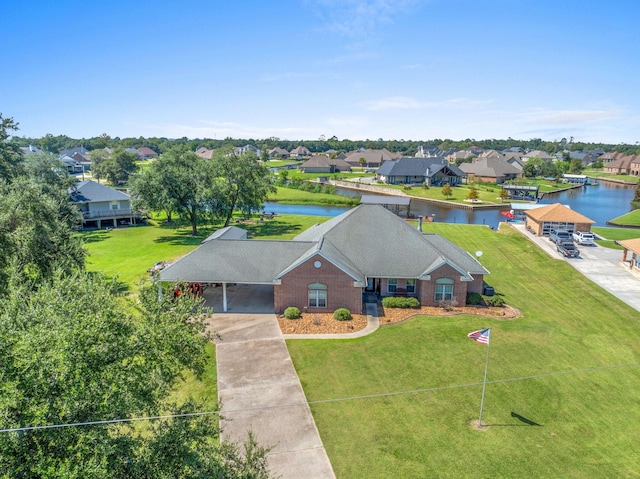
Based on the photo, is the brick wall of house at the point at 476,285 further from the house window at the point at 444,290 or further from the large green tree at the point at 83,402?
the large green tree at the point at 83,402

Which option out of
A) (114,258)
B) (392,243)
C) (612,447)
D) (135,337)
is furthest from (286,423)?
(114,258)

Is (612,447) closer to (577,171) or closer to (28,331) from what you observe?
(28,331)

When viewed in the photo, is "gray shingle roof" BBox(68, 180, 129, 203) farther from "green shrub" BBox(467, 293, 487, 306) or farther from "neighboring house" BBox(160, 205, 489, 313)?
"green shrub" BBox(467, 293, 487, 306)

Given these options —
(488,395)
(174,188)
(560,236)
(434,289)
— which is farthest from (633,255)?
(174,188)

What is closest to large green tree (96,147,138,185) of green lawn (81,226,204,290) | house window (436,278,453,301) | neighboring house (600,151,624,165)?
green lawn (81,226,204,290)

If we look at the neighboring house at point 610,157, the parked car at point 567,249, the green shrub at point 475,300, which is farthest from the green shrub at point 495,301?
the neighboring house at point 610,157

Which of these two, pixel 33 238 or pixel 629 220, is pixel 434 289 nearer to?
pixel 33 238
